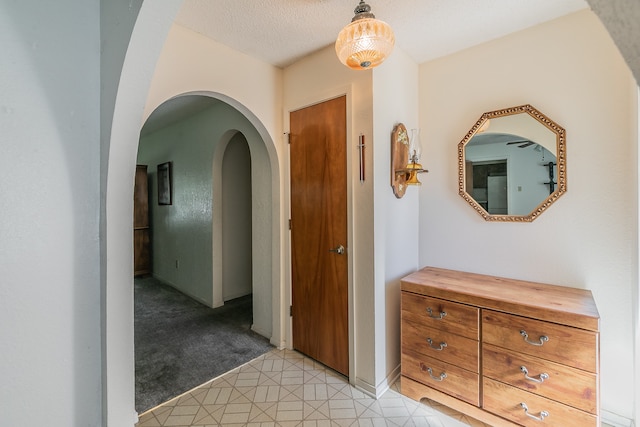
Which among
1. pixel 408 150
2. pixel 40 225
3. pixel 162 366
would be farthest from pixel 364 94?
pixel 162 366

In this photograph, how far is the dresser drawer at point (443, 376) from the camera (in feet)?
5.61

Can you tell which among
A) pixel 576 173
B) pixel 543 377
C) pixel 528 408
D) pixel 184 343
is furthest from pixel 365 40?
pixel 184 343

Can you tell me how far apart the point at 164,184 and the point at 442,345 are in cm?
434

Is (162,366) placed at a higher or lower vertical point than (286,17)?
lower

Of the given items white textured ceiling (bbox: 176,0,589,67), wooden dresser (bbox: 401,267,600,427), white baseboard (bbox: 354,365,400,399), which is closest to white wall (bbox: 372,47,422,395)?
white baseboard (bbox: 354,365,400,399)

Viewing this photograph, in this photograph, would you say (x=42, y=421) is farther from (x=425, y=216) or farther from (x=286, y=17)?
(x=425, y=216)

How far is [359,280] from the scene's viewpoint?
2.04 meters

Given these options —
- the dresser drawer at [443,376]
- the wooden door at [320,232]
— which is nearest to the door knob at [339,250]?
the wooden door at [320,232]

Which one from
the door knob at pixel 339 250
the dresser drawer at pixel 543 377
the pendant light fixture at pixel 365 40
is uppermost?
the pendant light fixture at pixel 365 40

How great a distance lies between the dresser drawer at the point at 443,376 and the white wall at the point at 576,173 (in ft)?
2.44

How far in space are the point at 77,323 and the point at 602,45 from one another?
2921 mm

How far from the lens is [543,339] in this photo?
1.49 meters

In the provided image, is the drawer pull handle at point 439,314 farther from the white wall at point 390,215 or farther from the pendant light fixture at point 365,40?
the pendant light fixture at point 365,40

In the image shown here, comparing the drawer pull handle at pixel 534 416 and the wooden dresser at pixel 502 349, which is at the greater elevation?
the wooden dresser at pixel 502 349
